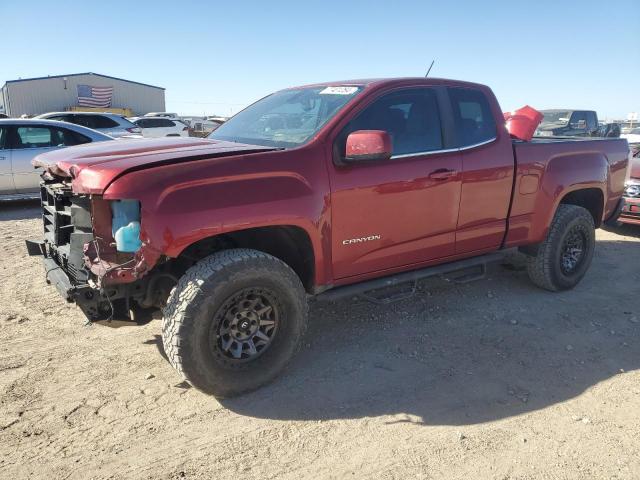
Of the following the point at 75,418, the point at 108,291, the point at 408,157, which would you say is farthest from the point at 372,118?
the point at 75,418

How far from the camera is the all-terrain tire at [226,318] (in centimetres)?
286

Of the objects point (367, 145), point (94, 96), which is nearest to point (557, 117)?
point (367, 145)

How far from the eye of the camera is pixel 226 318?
304 centimetres

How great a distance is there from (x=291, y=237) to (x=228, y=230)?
580 millimetres

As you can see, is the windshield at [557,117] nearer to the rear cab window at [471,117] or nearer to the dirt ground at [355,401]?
the dirt ground at [355,401]

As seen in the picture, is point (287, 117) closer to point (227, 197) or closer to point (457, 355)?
point (227, 197)

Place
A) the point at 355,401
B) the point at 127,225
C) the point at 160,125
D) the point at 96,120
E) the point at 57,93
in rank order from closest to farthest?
the point at 127,225 < the point at 355,401 < the point at 96,120 < the point at 160,125 < the point at 57,93

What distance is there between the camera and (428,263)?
404 cm

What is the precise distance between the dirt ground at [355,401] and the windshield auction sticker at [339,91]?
1882 mm

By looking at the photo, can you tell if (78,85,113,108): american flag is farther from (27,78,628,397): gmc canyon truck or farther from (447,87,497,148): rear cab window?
(447,87,497,148): rear cab window

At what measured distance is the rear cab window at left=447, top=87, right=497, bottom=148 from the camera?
4.09 metres

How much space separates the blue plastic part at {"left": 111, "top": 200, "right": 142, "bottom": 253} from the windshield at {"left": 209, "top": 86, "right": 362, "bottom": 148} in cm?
115

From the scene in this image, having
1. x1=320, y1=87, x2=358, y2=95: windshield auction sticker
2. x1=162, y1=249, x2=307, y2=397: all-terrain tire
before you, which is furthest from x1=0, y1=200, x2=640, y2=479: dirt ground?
x1=320, y1=87, x2=358, y2=95: windshield auction sticker

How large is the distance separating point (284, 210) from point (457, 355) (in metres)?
1.77
